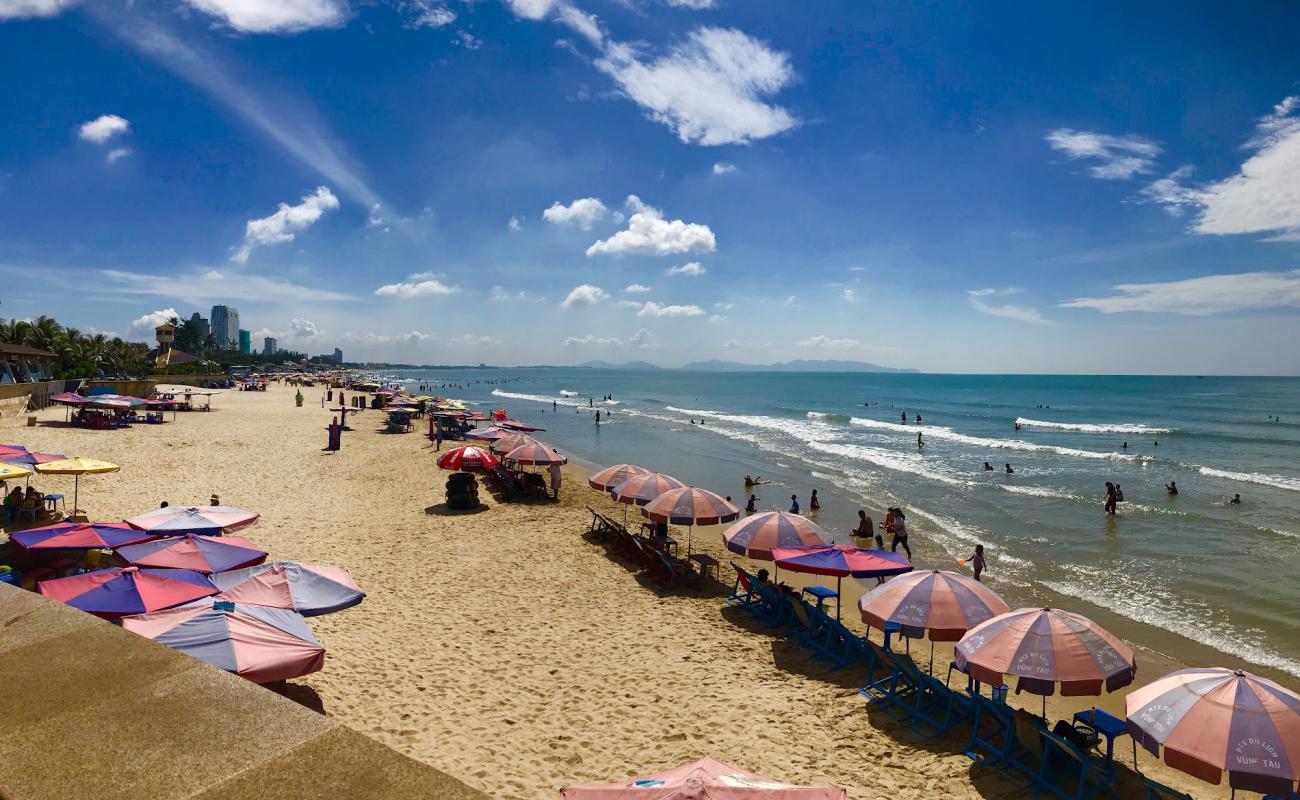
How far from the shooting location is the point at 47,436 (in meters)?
25.5

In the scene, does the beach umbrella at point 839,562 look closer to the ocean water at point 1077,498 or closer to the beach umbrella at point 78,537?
the ocean water at point 1077,498

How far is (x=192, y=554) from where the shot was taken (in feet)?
28.3

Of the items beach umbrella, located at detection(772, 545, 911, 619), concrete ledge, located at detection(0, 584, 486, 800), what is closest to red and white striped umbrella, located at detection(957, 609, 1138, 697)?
beach umbrella, located at detection(772, 545, 911, 619)

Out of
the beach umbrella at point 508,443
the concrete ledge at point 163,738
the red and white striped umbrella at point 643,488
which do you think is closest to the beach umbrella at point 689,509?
the red and white striped umbrella at point 643,488

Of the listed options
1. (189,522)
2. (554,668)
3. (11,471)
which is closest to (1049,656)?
(554,668)

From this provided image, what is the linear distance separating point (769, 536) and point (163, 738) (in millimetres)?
9167

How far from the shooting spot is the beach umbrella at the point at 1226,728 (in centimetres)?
493

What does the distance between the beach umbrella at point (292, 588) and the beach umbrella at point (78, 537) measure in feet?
7.16

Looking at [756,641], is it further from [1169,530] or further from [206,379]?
[206,379]

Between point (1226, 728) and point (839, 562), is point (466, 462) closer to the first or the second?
point (839, 562)

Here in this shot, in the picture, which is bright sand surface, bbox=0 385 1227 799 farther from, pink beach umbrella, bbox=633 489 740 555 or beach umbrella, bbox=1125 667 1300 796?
beach umbrella, bbox=1125 667 1300 796

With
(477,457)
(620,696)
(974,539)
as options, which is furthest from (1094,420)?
(620,696)

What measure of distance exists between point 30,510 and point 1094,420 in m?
78.4

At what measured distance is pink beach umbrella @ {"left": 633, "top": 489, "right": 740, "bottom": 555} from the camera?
39.0ft
